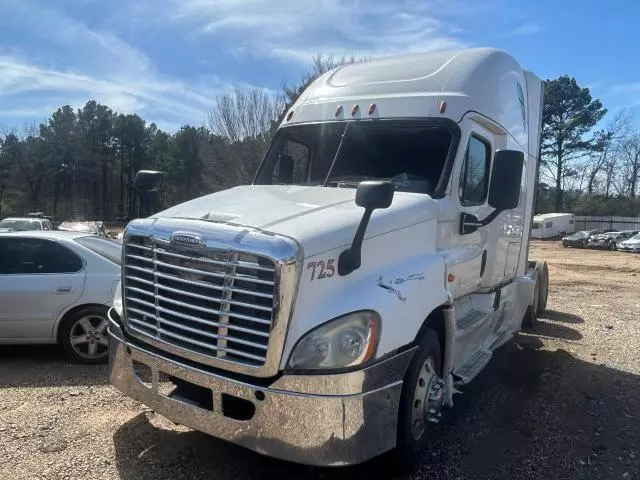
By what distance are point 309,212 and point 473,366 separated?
2.27 metres

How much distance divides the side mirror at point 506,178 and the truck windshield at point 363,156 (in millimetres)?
458

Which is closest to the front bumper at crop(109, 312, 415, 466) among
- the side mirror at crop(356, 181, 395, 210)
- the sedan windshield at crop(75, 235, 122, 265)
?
the side mirror at crop(356, 181, 395, 210)

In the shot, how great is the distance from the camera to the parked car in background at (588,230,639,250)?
38938 mm

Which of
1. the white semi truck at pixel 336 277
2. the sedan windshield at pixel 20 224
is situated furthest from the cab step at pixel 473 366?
the sedan windshield at pixel 20 224

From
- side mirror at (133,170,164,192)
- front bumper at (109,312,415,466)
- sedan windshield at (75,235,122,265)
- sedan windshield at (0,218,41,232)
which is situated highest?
side mirror at (133,170,164,192)

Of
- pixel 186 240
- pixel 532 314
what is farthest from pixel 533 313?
pixel 186 240

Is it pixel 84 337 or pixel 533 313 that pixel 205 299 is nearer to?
pixel 84 337

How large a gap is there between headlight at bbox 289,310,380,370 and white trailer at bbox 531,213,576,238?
46.0m

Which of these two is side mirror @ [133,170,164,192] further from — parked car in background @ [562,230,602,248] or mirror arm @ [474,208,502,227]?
parked car in background @ [562,230,602,248]

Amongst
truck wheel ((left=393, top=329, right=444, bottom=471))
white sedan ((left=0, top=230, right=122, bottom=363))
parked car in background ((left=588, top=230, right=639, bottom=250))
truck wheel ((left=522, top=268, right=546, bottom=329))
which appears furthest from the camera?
parked car in background ((left=588, top=230, right=639, bottom=250))

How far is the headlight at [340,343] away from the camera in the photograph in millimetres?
3230

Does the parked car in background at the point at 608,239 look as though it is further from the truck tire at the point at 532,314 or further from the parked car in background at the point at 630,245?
the truck tire at the point at 532,314

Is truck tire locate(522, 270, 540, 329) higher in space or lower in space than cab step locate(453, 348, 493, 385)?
lower

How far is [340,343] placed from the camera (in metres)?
3.28
